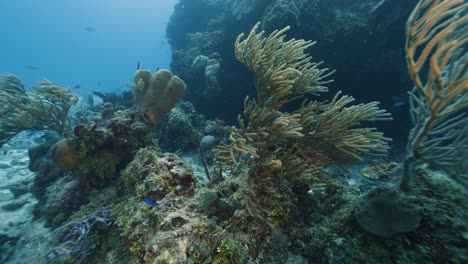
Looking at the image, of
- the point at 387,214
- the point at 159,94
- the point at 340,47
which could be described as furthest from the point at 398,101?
the point at 159,94

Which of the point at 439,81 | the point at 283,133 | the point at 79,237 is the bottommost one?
the point at 79,237

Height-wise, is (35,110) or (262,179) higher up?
(35,110)

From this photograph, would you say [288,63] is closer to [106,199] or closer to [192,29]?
[106,199]

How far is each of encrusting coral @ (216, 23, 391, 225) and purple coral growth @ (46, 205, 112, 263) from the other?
6.92 ft

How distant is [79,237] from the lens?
10.6 ft

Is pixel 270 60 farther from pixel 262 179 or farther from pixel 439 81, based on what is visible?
pixel 439 81

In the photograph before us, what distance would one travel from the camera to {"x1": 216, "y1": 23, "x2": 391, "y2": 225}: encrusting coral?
331cm

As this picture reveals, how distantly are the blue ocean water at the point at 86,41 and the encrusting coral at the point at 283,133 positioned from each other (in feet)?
429

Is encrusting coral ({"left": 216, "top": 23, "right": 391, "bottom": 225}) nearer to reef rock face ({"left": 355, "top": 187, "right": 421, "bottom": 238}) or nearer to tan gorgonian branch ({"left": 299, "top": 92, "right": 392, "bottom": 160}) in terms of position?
tan gorgonian branch ({"left": 299, "top": 92, "right": 392, "bottom": 160})

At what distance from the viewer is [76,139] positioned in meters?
4.87

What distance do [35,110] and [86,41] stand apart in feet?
688

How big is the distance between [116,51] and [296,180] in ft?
682

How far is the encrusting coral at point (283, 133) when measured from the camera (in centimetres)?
331

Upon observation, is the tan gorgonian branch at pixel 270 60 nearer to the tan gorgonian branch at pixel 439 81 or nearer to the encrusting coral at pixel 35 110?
the tan gorgonian branch at pixel 439 81
